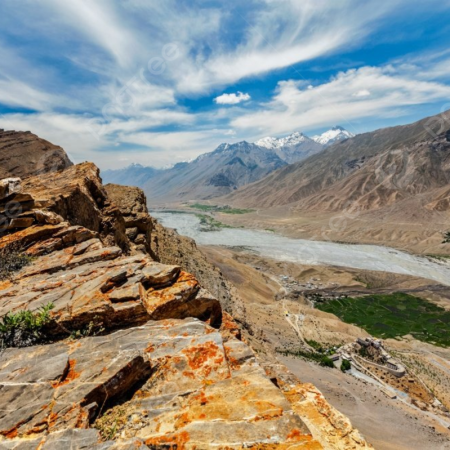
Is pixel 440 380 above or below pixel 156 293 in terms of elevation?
below

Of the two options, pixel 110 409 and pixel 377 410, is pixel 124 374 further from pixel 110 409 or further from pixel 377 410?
pixel 377 410

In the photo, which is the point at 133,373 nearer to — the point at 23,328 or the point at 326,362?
the point at 23,328

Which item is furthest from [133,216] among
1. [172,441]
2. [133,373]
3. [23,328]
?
[172,441]

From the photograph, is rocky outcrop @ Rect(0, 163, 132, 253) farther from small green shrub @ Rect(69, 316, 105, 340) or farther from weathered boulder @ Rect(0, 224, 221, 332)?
small green shrub @ Rect(69, 316, 105, 340)

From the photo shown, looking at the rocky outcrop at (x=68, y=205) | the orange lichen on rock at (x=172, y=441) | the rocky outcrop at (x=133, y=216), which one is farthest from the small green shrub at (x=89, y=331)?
the rocky outcrop at (x=133, y=216)

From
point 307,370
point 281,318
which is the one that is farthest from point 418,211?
point 307,370

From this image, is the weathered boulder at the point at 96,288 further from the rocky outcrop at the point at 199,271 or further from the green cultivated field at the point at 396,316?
the green cultivated field at the point at 396,316
